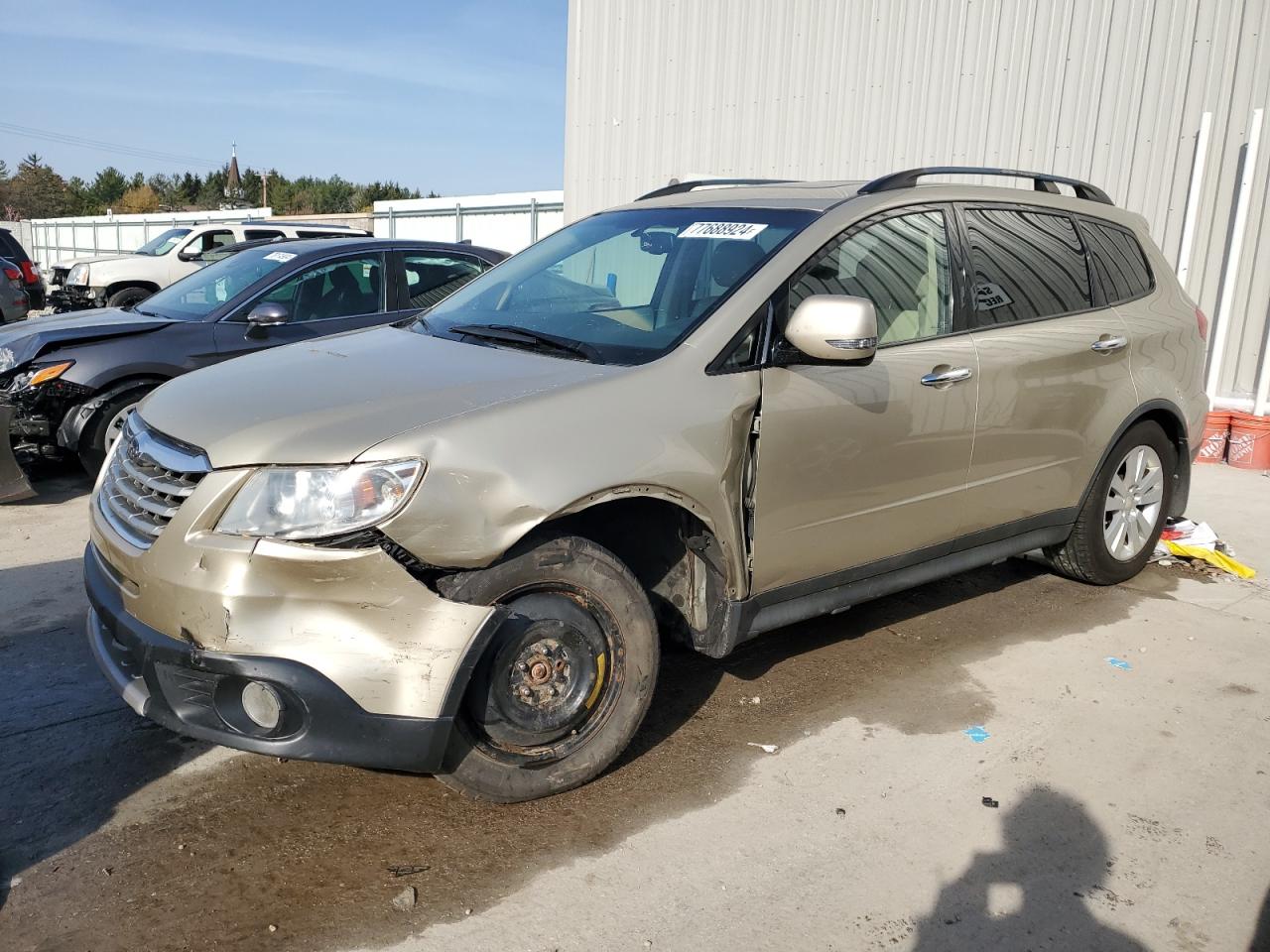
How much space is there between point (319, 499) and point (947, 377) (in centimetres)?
236

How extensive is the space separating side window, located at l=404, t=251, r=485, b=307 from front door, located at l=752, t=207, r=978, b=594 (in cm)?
414

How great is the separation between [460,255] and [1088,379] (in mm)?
4815

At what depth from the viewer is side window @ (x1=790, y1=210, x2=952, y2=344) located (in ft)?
12.2

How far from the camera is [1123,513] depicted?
17.1 feet

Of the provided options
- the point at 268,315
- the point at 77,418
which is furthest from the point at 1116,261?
the point at 77,418

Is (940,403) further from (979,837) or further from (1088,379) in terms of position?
(979,837)

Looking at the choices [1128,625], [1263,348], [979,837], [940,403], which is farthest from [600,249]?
[1263,348]

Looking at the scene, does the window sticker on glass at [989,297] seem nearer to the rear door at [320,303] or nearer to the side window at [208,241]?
the rear door at [320,303]

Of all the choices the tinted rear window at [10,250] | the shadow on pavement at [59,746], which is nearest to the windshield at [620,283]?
the shadow on pavement at [59,746]

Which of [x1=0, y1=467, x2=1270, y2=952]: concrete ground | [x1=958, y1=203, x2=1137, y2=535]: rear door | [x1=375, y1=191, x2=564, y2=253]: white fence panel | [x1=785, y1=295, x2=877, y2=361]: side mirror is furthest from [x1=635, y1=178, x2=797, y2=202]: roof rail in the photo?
[x1=375, y1=191, x2=564, y2=253]: white fence panel

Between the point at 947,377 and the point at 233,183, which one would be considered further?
the point at 233,183

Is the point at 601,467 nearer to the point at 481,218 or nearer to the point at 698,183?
the point at 698,183

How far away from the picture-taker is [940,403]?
395 centimetres

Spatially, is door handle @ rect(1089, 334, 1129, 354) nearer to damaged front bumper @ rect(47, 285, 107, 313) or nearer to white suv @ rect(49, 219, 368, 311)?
white suv @ rect(49, 219, 368, 311)
